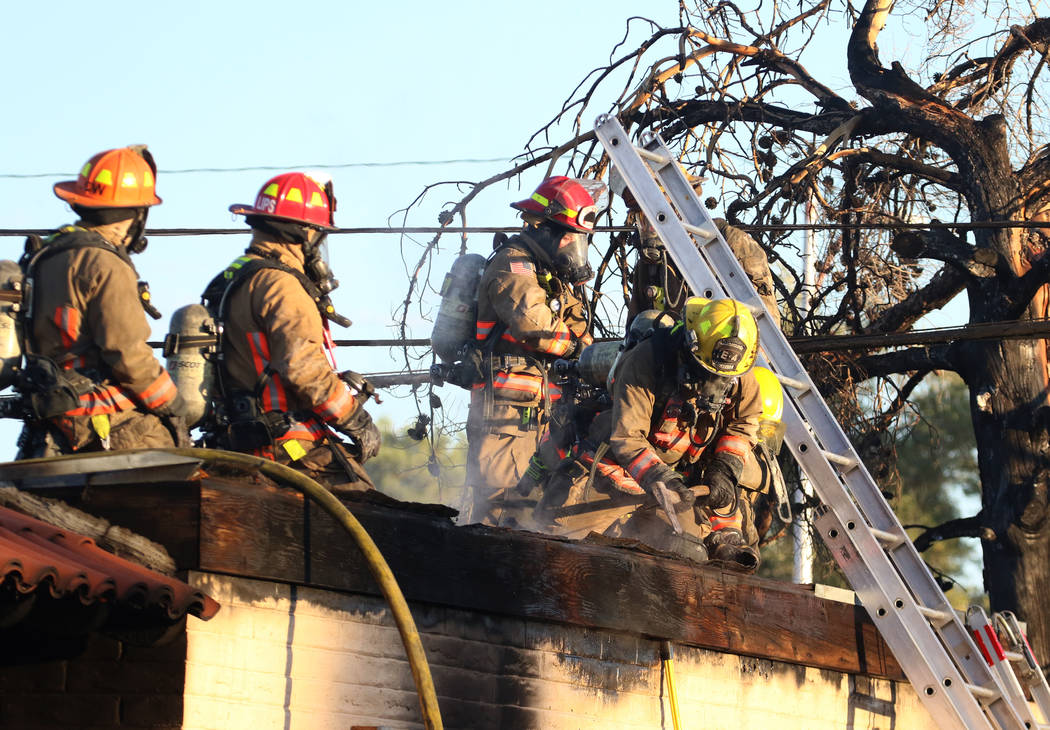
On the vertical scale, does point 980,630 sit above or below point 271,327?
below

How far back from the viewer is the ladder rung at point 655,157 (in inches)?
341

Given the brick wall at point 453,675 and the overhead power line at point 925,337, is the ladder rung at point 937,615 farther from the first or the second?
the overhead power line at point 925,337

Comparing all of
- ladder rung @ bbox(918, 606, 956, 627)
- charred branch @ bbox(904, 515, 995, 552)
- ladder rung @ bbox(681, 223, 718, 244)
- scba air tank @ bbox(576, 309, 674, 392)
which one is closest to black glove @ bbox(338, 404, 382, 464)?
scba air tank @ bbox(576, 309, 674, 392)

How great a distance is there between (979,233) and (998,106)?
53.3 inches

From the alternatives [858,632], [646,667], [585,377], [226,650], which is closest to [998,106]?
[585,377]

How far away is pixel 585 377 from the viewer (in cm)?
846

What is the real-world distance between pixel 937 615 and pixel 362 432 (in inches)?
113

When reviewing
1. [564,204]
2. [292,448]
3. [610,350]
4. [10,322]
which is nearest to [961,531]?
[610,350]

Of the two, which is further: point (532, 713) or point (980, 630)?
point (980, 630)

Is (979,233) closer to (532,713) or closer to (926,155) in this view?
(926,155)

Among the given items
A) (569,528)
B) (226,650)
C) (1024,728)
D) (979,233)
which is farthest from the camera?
(979,233)

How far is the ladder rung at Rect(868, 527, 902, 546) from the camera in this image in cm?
735

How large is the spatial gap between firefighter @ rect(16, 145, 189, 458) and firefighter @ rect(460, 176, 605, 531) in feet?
9.43

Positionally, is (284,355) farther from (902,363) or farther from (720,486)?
(902,363)
